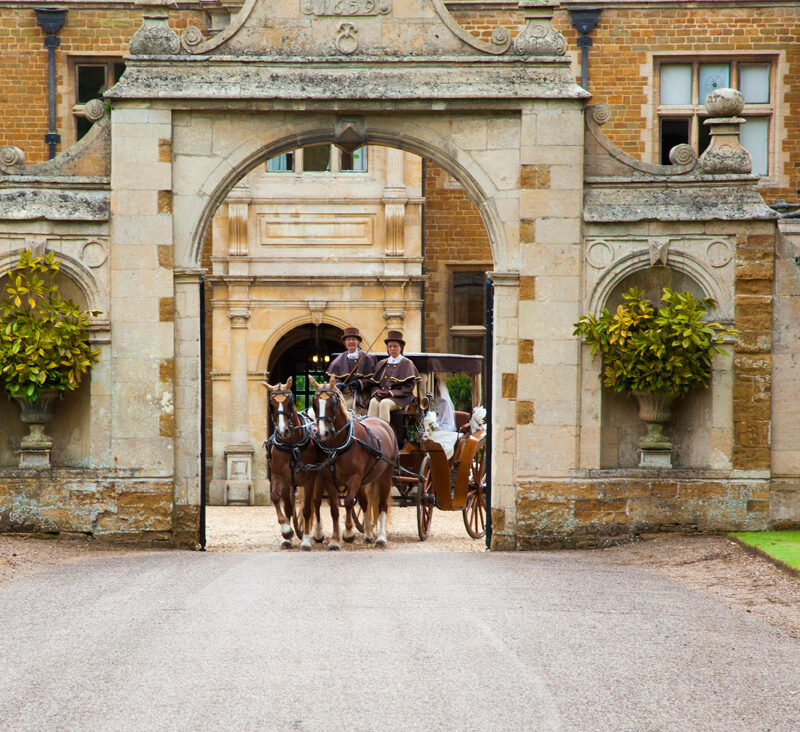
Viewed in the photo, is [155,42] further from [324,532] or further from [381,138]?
[324,532]

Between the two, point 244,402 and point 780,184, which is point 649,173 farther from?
point 244,402

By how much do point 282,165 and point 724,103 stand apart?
11147 millimetres

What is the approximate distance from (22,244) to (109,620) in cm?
570

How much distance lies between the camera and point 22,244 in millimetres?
12227

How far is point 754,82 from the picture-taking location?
20.5 meters

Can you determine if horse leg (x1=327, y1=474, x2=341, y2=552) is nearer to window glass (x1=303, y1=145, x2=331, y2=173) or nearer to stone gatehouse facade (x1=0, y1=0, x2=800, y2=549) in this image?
stone gatehouse facade (x1=0, y1=0, x2=800, y2=549)

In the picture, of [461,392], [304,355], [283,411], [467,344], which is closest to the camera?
[283,411]

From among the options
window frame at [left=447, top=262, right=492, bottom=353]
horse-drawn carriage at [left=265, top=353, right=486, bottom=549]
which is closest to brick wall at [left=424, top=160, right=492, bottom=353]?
window frame at [left=447, top=262, right=492, bottom=353]

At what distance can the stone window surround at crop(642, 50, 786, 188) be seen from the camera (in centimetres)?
2030

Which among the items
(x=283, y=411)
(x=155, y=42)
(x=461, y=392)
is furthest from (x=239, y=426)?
(x=155, y=42)

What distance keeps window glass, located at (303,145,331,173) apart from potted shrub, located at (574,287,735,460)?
10830 mm

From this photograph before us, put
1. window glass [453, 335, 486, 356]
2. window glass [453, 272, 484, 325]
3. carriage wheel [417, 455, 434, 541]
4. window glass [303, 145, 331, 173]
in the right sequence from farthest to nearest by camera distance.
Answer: window glass [453, 335, 486, 356] → window glass [453, 272, 484, 325] → window glass [303, 145, 331, 173] → carriage wheel [417, 455, 434, 541]

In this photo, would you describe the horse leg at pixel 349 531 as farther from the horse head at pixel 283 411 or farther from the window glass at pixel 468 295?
the window glass at pixel 468 295

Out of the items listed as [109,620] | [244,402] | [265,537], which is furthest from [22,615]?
[244,402]
